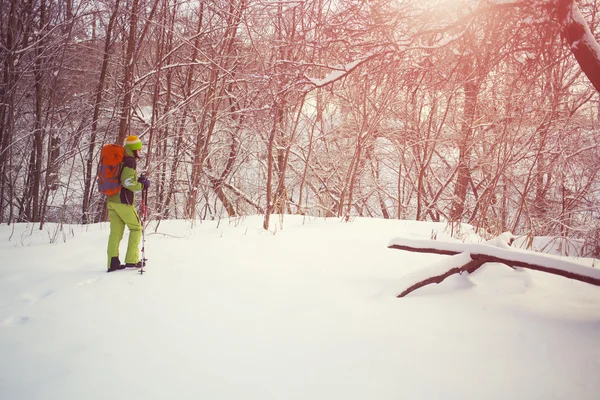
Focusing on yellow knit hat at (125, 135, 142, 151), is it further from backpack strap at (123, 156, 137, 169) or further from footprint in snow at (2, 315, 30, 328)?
footprint in snow at (2, 315, 30, 328)

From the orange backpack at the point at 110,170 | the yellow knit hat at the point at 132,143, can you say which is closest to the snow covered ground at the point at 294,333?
the orange backpack at the point at 110,170

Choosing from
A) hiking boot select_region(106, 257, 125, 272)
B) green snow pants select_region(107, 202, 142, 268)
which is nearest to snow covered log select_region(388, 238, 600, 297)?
green snow pants select_region(107, 202, 142, 268)

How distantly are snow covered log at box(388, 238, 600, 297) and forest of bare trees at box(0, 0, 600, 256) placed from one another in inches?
78.8

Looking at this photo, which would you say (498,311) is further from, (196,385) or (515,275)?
(196,385)

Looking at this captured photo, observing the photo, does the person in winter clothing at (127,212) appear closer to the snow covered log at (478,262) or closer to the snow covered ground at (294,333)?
the snow covered ground at (294,333)

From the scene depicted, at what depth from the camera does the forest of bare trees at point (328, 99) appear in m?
4.16

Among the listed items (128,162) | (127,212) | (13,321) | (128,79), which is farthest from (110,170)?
(128,79)

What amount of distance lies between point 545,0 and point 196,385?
180 inches

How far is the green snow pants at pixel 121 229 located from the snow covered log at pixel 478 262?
10.1 ft

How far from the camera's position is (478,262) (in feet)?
9.62

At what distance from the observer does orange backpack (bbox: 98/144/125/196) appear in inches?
168

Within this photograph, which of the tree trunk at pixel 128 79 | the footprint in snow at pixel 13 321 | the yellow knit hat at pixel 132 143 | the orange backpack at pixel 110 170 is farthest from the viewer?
the tree trunk at pixel 128 79

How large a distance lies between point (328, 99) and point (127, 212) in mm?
8053

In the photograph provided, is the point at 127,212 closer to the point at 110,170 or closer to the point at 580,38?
the point at 110,170
